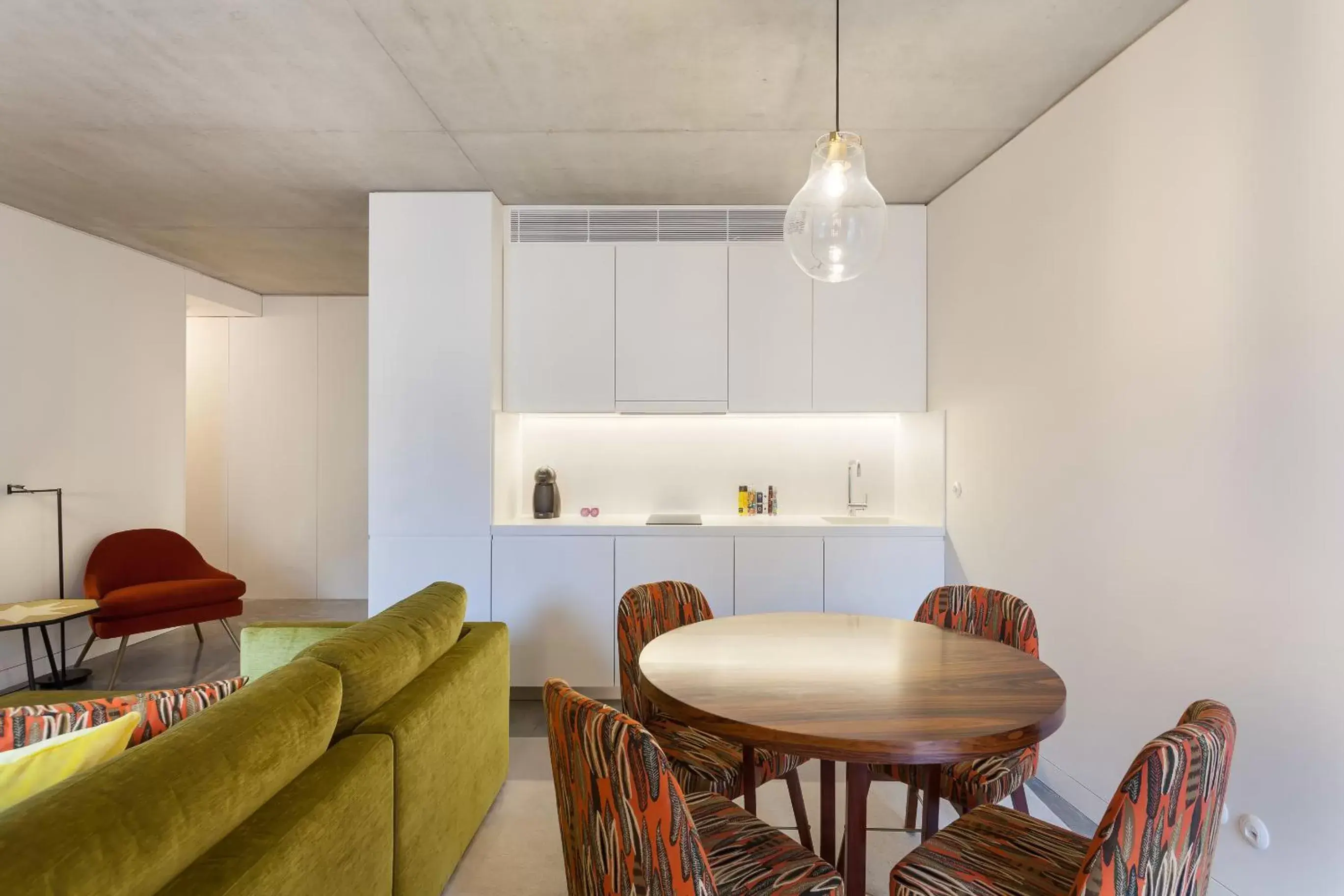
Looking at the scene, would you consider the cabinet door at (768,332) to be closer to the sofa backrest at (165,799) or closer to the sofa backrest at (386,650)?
the sofa backrest at (386,650)

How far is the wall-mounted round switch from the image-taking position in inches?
68.6

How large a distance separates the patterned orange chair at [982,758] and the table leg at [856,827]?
30 cm

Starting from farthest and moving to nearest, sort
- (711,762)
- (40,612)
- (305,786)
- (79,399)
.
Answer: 1. (79,399)
2. (40,612)
3. (711,762)
4. (305,786)

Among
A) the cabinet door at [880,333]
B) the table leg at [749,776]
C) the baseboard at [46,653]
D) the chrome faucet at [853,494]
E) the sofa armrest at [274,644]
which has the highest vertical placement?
the cabinet door at [880,333]

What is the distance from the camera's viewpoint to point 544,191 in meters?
3.62

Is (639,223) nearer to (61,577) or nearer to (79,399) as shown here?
(79,399)

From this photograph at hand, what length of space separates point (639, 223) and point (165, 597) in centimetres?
351

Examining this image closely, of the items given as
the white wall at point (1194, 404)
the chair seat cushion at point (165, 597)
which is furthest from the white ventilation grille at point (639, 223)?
the chair seat cushion at point (165, 597)

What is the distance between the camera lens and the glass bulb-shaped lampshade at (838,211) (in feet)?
6.27

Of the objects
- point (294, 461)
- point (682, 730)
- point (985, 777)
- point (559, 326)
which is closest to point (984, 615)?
point (985, 777)

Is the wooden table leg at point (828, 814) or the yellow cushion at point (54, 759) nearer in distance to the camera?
the yellow cushion at point (54, 759)

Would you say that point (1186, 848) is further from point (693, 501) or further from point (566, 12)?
point (693, 501)

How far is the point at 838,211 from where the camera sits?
75.2 inches

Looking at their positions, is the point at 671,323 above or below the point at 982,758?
above
